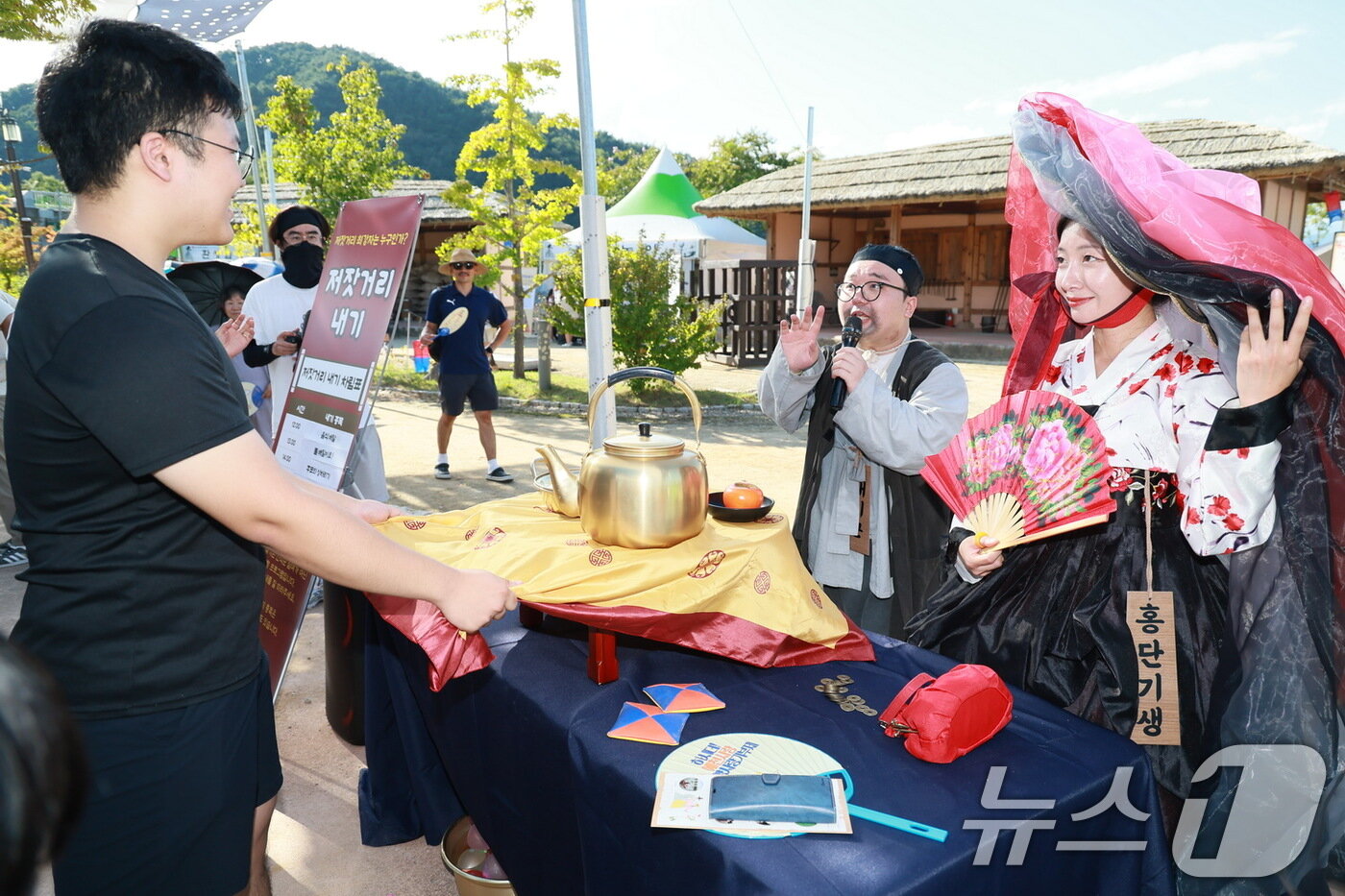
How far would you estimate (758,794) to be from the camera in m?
1.21

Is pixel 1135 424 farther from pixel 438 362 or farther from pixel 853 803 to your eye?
pixel 438 362

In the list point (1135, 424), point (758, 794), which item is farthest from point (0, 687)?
point (1135, 424)

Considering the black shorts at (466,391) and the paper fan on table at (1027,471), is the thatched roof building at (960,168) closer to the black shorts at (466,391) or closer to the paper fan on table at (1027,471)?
the black shorts at (466,391)

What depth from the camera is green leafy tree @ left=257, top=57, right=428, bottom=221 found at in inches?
538

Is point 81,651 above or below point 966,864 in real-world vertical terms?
above

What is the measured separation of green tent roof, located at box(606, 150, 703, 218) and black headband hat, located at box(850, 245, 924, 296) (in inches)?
646

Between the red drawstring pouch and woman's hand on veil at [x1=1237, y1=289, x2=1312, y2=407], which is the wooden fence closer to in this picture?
woman's hand on veil at [x1=1237, y1=289, x2=1312, y2=407]

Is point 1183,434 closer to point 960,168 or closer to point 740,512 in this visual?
Answer: point 740,512

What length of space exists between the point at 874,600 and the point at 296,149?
14040 millimetres

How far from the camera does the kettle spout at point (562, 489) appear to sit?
7.00 ft

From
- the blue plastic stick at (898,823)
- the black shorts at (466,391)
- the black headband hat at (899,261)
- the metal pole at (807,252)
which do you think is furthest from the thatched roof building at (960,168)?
the blue plastic stick at (898,823)

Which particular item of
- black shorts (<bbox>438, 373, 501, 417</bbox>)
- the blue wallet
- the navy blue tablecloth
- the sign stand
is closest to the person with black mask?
the sign stand

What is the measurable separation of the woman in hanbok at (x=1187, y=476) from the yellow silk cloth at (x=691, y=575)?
15.4 inches

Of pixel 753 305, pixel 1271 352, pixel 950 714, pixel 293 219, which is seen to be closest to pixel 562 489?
pixel 950 714
